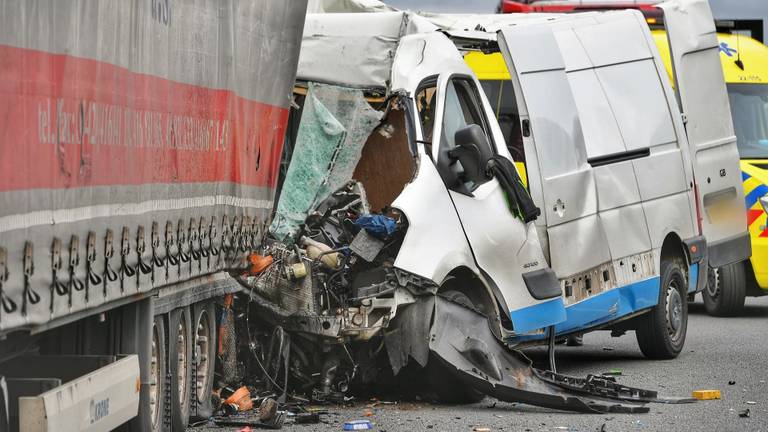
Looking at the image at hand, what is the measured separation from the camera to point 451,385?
11.4 meters

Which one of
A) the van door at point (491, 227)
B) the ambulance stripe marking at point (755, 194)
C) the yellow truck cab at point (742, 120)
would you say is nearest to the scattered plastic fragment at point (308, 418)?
the van door at point (491, 227)

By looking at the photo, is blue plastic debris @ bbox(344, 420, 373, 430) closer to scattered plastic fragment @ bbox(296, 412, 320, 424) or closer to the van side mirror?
scattered plastic fragment @ bbox(296, 412, 320, 424)

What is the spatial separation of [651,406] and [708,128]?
5191 mm

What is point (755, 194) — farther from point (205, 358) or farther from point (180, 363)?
point (180, 363)

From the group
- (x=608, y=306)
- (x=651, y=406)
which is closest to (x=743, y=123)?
(x=608, y=306)

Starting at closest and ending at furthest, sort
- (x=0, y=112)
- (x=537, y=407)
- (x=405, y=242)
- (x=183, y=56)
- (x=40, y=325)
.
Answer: (x=0, y=112) < (x=40, y=325) < (x=183, y=56) < (x=405, y=242) < (x=537, y=407)

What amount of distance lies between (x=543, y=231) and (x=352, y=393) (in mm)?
2029

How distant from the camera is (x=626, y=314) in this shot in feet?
45.7

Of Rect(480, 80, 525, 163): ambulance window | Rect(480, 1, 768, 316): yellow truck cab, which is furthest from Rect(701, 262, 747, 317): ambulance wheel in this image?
Rect(480, 80, 525, 163): ambulance window

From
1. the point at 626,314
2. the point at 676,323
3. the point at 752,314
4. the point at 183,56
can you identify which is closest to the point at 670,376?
the point at 626,314

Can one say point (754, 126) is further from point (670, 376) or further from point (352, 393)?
point (352, 393)

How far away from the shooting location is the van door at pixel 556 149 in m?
12.5

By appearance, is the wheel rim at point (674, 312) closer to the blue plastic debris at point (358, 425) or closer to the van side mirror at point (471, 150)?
the van side mirror at point (471, 150)

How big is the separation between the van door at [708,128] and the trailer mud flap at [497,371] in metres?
4.75
